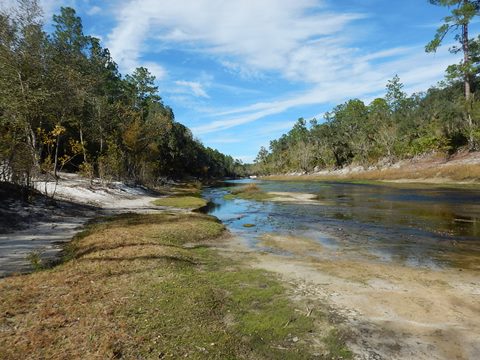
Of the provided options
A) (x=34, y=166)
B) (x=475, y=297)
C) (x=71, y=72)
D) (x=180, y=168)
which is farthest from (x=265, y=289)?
(x=180, y=168)

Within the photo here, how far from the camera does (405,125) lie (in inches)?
3819

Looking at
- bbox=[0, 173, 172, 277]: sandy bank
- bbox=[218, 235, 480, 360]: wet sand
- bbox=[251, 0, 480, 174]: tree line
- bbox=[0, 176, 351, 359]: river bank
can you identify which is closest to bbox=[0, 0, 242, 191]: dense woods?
bbox=[0, 173, 172, 277]: sandy bank

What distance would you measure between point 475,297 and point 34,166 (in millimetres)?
28925

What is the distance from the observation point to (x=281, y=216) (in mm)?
30484

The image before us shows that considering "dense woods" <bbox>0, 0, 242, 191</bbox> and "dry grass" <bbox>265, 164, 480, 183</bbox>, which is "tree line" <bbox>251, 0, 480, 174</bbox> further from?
"dense woods" <bbox>0, 0, 242, 191</bbox>

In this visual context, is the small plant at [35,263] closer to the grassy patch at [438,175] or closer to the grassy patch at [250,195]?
the grassy patch at [250,195]

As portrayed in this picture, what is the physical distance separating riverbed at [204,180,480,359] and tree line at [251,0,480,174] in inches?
1308

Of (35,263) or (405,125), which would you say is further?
(405,125)

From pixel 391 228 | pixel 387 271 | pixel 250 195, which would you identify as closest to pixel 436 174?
pixel 250 195

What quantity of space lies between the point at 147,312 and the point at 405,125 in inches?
4127

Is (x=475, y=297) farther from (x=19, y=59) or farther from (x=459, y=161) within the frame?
(x=459, y=161)

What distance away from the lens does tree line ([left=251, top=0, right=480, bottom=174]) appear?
61.2 meters

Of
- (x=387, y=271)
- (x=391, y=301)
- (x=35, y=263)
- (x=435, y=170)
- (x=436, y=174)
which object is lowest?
(x=387, y=271)

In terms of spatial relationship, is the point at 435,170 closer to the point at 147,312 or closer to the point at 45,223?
the point at 45,223
